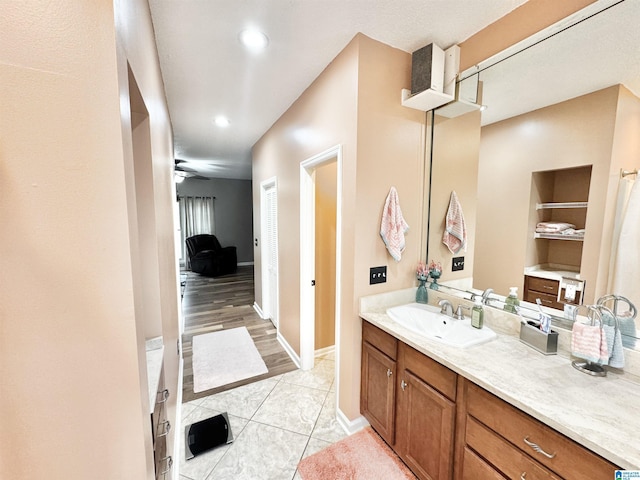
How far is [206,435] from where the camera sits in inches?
74.4

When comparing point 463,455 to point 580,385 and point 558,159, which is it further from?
point 558,159

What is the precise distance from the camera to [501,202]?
5.69 feet

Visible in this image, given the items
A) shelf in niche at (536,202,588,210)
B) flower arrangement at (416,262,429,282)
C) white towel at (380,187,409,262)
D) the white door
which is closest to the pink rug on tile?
flower arrangement at (416,262,429,282)

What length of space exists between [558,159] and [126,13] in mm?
2046

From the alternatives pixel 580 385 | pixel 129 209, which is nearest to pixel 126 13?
pixel 129 209

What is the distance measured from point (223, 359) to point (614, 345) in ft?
10.2

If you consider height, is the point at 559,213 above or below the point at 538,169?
below

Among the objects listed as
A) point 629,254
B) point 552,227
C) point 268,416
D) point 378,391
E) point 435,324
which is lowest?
point 268,416

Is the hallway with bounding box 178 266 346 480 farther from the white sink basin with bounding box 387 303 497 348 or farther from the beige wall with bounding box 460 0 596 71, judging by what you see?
the beige wall with bounding box 460 0 596 71

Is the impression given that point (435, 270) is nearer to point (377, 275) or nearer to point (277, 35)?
point (377, 275)

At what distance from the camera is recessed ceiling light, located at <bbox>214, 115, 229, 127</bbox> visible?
9.91ft

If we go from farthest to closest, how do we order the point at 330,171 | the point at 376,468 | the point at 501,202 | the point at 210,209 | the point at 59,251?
the point at 210,209 → the point at 330,171 → the point at 501,202 → the point at 376,468 → the point at 59,251

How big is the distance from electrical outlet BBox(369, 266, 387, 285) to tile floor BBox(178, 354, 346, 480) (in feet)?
3.82

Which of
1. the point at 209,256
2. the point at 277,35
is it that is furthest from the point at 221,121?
the point at 209,256
